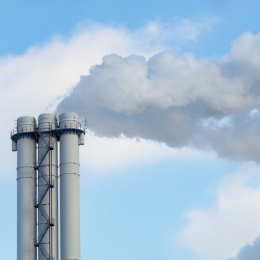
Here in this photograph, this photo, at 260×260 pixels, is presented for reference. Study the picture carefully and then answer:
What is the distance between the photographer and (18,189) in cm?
9731

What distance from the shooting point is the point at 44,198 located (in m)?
96.2

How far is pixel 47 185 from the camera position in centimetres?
9644

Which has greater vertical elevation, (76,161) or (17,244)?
(76,161)

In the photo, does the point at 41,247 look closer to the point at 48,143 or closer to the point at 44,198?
the point at 44,198

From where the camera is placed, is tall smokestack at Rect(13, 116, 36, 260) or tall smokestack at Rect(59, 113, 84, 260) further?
tall smokestack at Rect(13, 116, 36, 260)

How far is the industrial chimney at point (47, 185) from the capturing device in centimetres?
9456

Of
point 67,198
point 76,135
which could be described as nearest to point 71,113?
point 76,135

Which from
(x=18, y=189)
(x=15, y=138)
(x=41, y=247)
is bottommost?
(x=41, y=247)

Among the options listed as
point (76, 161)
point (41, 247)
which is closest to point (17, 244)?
point (41, 247)

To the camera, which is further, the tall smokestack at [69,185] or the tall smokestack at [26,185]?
the tall smokestack at [26,185]

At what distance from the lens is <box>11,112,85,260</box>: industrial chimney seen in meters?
94.6

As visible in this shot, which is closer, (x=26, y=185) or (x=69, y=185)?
(x=69, y=185)

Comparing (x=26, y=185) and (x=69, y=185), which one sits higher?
(x=26, y=185)

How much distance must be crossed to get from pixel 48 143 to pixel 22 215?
27.7 ft
